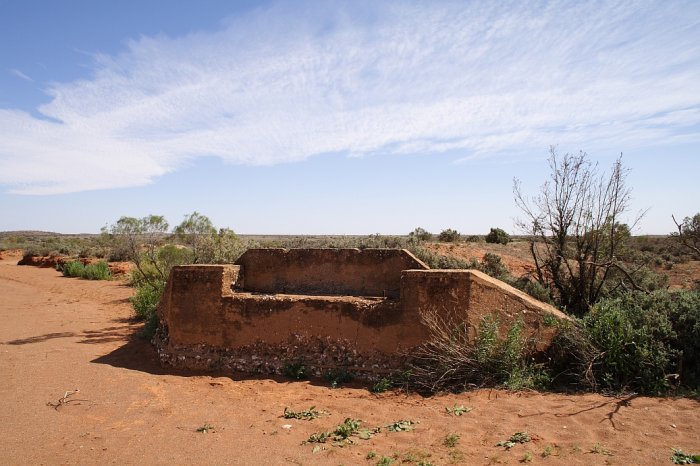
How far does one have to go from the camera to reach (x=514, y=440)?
4.68 m

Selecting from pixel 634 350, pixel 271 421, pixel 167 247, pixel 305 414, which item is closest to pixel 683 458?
pixel 634 350

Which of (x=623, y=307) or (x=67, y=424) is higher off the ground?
(x=623, y=307)

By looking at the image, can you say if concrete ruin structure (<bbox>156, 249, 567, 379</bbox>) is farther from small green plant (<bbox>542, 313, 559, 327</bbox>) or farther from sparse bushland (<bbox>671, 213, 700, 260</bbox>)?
sparse bushland (<bbox>671, 213, 700, 260</bbox>)

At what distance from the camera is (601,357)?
6.06m

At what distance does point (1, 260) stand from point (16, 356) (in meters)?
28.7

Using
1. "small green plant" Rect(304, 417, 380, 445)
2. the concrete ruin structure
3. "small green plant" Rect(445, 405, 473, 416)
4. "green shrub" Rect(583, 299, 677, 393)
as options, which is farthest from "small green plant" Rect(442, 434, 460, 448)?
"green shrub" Rect(583, 299, 677, 393)

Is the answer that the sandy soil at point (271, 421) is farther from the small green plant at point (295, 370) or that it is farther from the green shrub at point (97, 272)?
the green shrub at point (97, 272)

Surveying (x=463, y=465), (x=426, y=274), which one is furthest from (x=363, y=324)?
(x=463, y=465)

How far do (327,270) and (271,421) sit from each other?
3.56m

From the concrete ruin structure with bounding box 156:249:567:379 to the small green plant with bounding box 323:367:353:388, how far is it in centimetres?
7

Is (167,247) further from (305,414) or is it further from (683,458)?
(683,458)

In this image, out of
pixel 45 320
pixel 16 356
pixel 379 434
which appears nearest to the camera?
pixel 379 434

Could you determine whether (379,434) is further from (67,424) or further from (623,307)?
(623,307)

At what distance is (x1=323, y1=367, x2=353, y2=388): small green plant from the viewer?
6.98 metres
